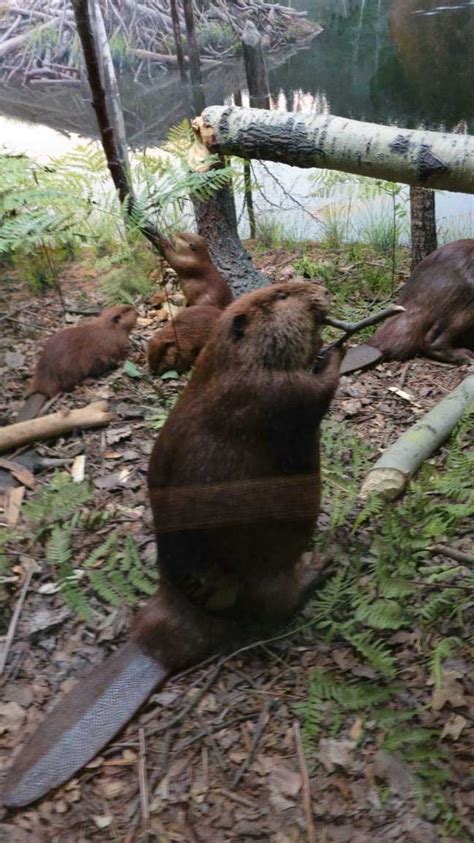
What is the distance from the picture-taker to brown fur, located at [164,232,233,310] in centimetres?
363

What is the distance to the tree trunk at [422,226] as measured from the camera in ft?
14.4

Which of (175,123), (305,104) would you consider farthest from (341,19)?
(175,123)

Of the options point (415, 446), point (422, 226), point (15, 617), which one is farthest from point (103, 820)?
point (422, 226)

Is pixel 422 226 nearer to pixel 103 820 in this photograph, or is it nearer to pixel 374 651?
pixel 374 651

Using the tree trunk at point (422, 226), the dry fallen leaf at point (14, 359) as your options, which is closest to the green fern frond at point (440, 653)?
the dry fallen leaf at point (14, 359)

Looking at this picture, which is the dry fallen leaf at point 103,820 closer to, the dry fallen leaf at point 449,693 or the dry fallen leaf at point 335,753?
the dry fallen leaf at point 335,753

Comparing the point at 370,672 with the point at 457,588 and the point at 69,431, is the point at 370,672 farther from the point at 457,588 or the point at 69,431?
the point at 69,431

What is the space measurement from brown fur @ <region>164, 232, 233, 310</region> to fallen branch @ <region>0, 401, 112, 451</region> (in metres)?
0.91

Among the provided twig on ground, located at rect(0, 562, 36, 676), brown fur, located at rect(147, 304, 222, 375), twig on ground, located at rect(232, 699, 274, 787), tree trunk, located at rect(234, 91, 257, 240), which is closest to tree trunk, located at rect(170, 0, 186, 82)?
tree trunk, located at rect(234, 91, 257, 240)

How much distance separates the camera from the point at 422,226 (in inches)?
177

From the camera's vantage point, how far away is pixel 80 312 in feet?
12.1

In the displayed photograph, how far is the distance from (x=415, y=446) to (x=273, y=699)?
4.16 ft

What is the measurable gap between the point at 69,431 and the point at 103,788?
169 cm

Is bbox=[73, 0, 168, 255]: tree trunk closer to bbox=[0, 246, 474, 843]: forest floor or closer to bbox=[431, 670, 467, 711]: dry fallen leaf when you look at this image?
bbox=[0, 246, 474, 843]: forest floor
